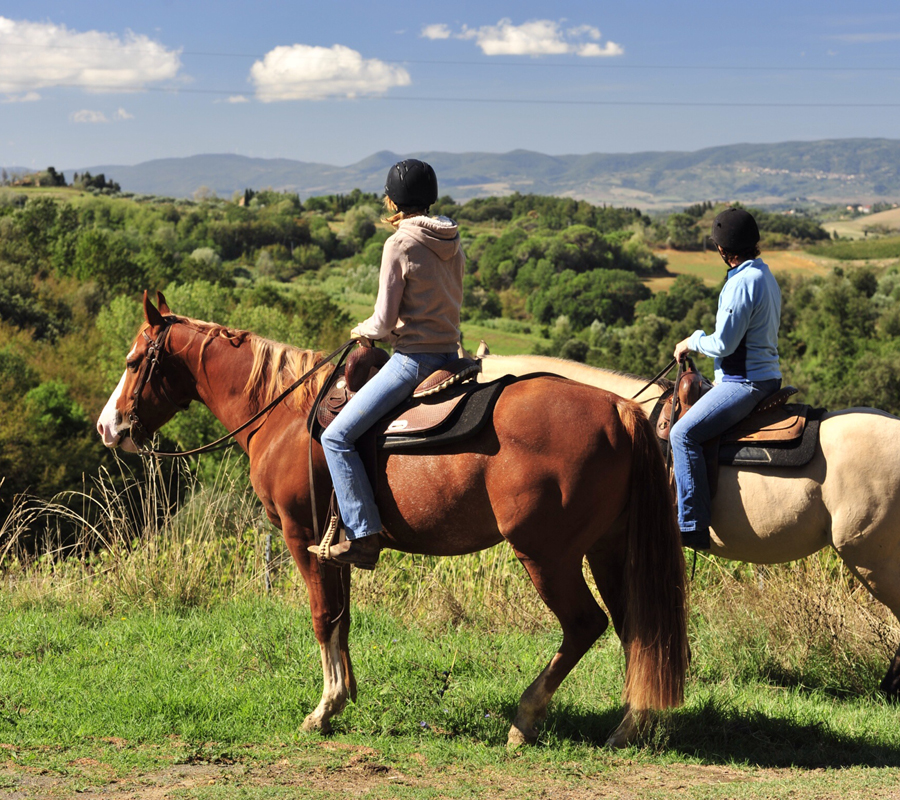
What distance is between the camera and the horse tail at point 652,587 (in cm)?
387

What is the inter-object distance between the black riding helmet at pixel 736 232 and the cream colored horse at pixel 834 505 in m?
→ 1.00

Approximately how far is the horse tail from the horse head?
2.58m

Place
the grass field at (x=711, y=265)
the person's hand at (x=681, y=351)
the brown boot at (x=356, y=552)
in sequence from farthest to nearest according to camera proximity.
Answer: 1. the grass field at (x=711, y=265)
2. the person's hand at (x=681, y=351)
3. the brown boot at (x=356, y=552)

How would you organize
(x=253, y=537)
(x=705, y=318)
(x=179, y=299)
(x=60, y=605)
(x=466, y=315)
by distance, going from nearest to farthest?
(x=60, y=605) → (x=253, y=537) → (x=179, y=299) → (x=705, y=318) → (x=466, y=315)

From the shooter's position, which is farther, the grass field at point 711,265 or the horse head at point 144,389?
the grass field at point 711,265

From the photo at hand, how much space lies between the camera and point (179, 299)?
52094 millimetres

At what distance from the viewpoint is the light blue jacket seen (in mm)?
4223

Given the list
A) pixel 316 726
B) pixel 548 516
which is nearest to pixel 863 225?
pixel 548 516

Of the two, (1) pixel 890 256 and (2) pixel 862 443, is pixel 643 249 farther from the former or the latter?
(2) pixel 862 443

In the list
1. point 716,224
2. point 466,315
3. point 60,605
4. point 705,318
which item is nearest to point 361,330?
point 716,224

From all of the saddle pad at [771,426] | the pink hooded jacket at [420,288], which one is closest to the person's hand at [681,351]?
the saddle pad at [771,426]

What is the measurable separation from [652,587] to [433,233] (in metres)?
1.94

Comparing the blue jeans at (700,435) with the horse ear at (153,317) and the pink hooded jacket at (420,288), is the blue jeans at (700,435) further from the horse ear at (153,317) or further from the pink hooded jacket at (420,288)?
the horse ear at (153,317)

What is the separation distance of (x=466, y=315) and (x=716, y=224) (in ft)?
294
